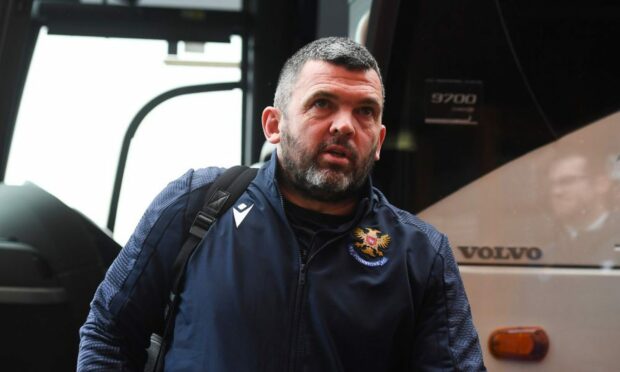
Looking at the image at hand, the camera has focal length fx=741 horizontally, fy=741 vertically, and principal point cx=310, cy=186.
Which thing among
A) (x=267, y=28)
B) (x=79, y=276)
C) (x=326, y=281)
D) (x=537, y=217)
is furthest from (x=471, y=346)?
(x=267, y=28)

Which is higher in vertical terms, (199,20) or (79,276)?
(199,20)

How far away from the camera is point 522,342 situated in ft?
8.27

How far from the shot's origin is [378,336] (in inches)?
56.1

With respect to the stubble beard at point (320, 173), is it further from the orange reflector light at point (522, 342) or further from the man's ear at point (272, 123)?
the orange reflector light at point (522, 342)

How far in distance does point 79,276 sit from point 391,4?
1.38 m

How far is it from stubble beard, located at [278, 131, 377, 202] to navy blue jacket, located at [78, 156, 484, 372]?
0.05 meters

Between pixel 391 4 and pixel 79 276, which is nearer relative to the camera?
pixel 79 276

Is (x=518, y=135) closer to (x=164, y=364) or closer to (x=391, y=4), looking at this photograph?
(x=391, y=4)

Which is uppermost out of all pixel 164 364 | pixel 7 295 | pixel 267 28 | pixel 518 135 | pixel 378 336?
pixel 267 28

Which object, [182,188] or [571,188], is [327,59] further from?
[571,188]

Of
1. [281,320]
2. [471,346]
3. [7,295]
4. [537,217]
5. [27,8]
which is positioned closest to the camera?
[281,320]

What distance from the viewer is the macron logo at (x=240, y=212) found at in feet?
4.93

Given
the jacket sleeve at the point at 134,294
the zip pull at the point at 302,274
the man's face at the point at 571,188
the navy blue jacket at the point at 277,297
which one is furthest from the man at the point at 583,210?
the jacket sleeve at the point at 134,294

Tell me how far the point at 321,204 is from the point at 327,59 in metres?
0.30
